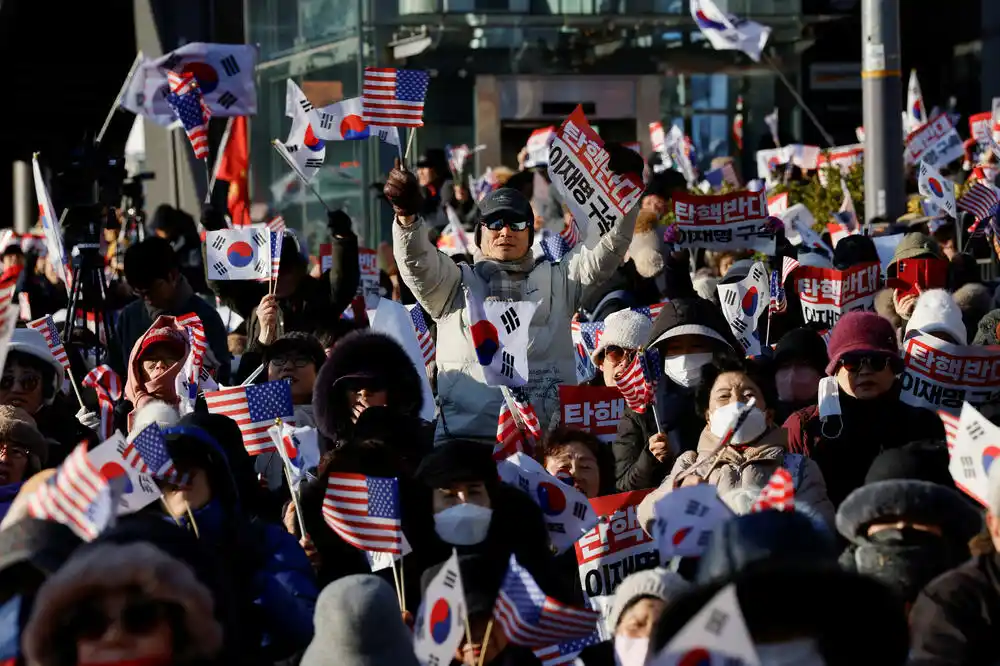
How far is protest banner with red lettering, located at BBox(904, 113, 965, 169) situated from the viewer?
14.9m

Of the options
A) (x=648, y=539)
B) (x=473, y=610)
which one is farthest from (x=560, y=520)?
(x=473, y=610)

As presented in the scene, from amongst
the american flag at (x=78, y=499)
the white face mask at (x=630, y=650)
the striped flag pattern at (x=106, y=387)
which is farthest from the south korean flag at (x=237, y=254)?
the white face mask at (x=630, y=650)

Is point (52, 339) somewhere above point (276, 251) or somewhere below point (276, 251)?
below

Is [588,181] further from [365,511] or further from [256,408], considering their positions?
[365,511]

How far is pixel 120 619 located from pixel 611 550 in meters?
2.60

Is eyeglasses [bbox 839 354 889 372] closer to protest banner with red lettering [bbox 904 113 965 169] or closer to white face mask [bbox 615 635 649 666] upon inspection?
white face mask [bbox 615 635 649 666]

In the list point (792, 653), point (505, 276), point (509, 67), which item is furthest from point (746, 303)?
point (509, 67)

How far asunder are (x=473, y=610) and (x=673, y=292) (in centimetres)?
540

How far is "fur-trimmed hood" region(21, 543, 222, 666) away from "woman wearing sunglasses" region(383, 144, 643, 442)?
3427 mm

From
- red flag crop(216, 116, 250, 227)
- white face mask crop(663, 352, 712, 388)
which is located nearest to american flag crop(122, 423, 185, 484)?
white face mask crop(663, 352, 712, 388)

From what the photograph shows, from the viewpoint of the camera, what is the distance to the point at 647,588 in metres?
5.20

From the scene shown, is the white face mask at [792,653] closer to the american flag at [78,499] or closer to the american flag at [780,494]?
the american flag at [780,494]

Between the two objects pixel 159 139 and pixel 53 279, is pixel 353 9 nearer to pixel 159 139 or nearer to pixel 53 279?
pixel 159 139

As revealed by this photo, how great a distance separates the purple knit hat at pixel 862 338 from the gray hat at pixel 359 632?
2953mm
